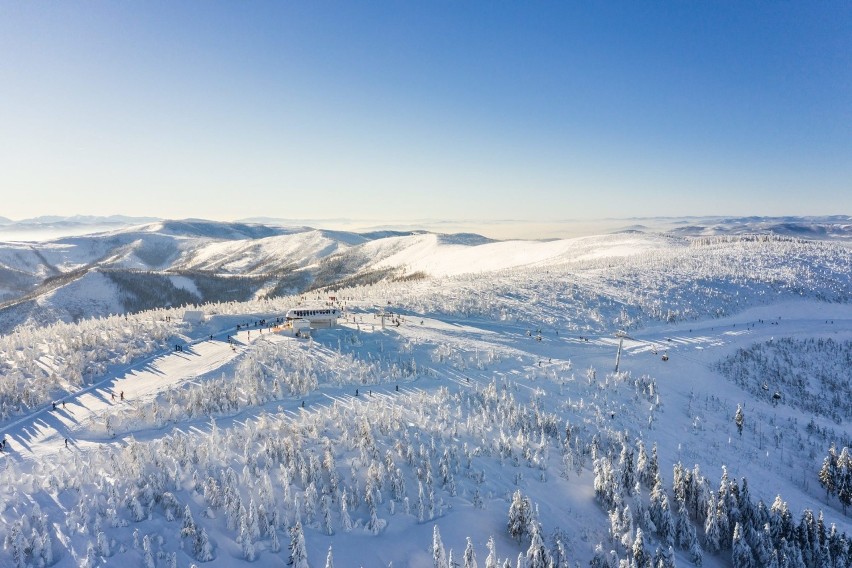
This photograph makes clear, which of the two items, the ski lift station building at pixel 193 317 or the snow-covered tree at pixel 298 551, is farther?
the ski lift station building at pixel 193 317

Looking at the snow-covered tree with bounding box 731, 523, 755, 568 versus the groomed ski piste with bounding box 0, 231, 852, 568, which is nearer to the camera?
the groomed ski piste with bounding box 0, 231, 852, 568

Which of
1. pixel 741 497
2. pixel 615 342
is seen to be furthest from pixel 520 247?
pixel 741 497

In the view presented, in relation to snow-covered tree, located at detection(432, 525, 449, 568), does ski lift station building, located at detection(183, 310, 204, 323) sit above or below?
above

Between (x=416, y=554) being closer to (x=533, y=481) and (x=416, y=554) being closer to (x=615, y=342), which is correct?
(x=533, y=481)

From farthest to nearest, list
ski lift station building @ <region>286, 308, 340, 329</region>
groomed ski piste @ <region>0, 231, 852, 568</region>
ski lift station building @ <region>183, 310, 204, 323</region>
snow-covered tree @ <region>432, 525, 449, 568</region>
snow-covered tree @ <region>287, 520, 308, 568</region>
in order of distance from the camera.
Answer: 1. ski lift station building @ <region>183, 310, 204, 323</region>
2. ski lift station building @ <region>286, 308, 340, 329</region>
3. groomed ski piste @ <region>0, 231, 852, 568</region>
4. snow-covered tree @ <region>432, 525, 449, 568</region>
5. snow-covered tree @ <region>287, 520, 308, 568</region>

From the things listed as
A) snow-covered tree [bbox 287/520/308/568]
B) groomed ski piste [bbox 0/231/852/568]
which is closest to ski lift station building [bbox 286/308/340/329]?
groomed ski piste [bbox 0/231/852/568]

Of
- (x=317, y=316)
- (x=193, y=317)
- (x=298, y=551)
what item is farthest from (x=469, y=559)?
(x=193, y=317)

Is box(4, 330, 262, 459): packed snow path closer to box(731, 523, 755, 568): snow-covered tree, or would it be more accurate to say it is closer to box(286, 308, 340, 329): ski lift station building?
box(286, 308, 340, 329): ski lift station building

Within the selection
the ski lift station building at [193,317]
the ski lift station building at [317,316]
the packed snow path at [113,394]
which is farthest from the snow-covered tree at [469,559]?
the ski lift station building at [193,317]

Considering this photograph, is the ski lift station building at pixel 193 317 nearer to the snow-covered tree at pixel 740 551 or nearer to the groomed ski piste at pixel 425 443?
the groomed ski piste at pixel 425 443
